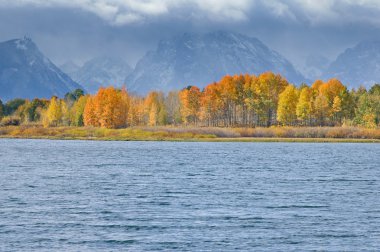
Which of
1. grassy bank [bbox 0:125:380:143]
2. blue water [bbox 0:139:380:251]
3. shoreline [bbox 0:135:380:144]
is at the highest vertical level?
grassy bank [bbox 0:125:380:143]

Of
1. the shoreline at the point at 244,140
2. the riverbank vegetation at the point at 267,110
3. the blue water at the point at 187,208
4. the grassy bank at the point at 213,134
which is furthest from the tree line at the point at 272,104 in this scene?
the blue water at the point at 187,208

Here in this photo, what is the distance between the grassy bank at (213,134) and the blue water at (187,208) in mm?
69924

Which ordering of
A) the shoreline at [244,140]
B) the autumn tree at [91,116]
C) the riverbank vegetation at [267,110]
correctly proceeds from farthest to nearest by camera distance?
the autumn tree at [91,116] < the riverbank vegetation at [267,110] < the shoreline at [244,140]

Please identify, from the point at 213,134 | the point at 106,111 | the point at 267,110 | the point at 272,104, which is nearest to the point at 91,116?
the point at 106,111

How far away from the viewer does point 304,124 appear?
589 feet

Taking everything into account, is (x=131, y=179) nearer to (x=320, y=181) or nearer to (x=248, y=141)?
(x=320, y=181)

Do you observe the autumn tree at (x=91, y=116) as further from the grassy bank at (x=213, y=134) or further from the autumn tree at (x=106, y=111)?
the grassy bank at (x=213, y=134)

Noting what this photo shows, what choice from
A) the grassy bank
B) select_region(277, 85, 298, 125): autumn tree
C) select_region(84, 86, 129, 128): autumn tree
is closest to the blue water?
the grassy bank

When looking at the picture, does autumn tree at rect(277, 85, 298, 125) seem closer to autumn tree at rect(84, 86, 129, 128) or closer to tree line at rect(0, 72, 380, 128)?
tree line at rect(0, 72, 380, 128)

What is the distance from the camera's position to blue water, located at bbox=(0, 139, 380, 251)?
33.8m

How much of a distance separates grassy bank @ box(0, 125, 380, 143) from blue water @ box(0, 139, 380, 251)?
69924 mm

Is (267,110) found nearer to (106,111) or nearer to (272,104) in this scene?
(272,104)

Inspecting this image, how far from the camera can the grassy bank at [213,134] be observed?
146000 mm

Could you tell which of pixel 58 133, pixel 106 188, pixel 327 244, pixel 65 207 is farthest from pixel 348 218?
pixel 58 133
